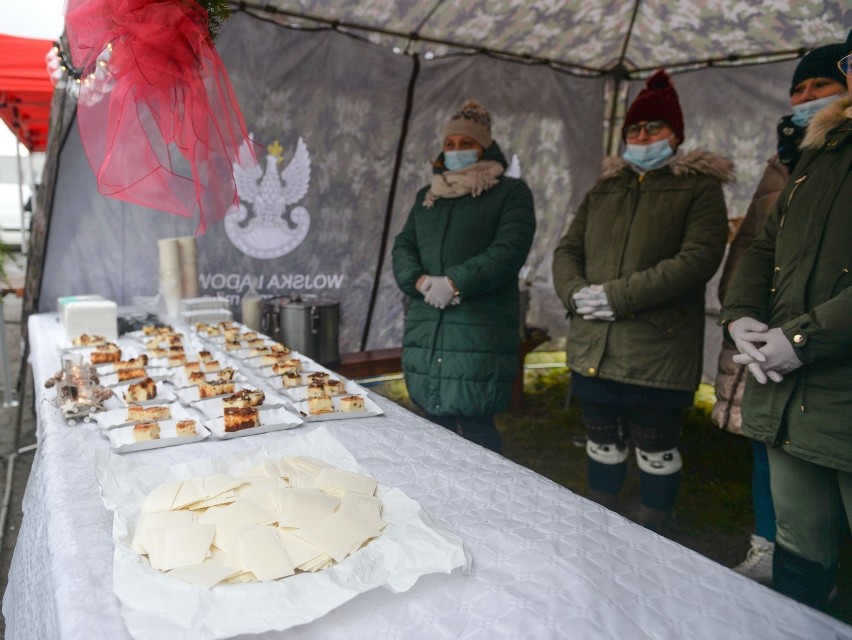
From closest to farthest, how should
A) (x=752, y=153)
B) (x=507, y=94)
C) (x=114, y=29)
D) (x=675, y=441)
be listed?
1. (x=114, y=29)
2. (x=675, y=441)
3. (x=752, y=153)
4. (x=507, y=94)

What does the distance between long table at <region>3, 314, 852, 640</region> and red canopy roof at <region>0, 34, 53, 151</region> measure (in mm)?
3770

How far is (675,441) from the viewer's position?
2.35 meters

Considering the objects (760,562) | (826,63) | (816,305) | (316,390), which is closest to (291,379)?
(316,390)

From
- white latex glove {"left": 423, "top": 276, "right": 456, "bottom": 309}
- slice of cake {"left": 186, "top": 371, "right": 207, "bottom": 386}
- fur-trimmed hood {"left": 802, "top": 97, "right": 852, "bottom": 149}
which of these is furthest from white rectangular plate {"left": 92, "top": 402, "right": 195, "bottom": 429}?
fur-trimmed hood {"left": 802, "top": 97, "right": 852, "bottom": 149}

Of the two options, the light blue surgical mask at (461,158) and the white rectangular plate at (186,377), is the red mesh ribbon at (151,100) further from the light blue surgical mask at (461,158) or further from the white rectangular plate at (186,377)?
the light blue surgical mask at (461,158)

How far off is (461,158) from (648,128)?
77cm

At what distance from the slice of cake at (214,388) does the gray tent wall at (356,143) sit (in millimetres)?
2069

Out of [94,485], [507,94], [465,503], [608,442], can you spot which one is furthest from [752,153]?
[94,485]

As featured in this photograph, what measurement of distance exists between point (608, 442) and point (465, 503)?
150 cm

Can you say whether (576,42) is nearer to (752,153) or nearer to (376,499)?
(752,153)

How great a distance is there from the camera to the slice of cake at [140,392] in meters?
1.71

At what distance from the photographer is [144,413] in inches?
61.1

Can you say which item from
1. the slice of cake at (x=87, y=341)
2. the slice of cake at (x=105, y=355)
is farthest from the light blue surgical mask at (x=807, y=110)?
the slice of cake at (x=87, y=341)

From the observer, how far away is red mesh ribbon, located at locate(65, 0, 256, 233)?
1.43m
